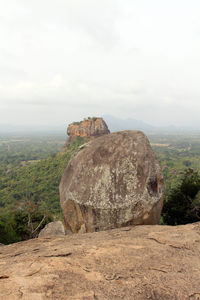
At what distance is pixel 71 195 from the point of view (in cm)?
749

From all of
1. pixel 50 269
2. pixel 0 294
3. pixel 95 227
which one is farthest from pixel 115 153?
pixel 0 294

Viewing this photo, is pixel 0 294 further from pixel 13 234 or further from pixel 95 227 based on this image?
pixel 13 234

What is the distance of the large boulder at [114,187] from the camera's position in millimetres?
6496

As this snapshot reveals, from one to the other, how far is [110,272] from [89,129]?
50.6 meters

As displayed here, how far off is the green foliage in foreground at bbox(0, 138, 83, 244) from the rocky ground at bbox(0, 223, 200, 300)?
33.8 ft

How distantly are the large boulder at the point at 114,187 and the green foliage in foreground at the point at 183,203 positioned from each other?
591cm

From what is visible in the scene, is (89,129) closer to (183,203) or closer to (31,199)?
(31,199)

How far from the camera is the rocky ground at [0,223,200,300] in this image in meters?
2.57

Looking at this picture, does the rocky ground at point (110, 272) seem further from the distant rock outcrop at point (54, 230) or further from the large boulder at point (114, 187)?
the distant rock outcrop at point (54, 230)

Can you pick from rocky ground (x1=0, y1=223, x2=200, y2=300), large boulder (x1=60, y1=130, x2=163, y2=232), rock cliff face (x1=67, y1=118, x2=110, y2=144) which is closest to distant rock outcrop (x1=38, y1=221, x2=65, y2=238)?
large boulder (x1=60, y1=130, x2=163, y2=232)

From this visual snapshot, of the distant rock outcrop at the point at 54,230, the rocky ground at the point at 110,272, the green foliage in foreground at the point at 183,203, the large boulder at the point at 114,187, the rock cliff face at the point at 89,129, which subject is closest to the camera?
the rocky ground at the point at 110,272

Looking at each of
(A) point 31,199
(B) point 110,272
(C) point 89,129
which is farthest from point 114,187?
(C) point 89,129

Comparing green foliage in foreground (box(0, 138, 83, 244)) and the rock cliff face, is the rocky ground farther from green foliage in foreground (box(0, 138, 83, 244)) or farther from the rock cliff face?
the rock cliff face

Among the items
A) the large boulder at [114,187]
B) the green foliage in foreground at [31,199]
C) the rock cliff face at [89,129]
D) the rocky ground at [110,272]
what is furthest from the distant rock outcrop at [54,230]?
the rock cliff face at [89,129]
